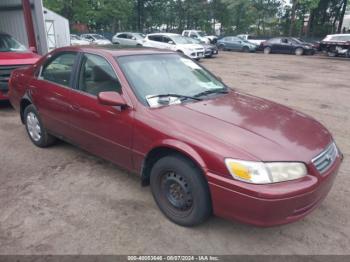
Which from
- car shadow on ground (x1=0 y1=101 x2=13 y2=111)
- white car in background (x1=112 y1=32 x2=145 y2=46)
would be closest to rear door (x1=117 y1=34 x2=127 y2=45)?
white car in background (x1=112 y1=32 x2=145 y2=46)

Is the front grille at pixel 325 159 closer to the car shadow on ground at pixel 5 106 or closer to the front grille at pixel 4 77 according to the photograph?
the front grille at pixel 4 77

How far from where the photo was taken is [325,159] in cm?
301

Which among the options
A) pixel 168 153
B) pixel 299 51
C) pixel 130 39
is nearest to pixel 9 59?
pixel 168 153

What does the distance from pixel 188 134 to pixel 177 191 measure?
0.58 meters

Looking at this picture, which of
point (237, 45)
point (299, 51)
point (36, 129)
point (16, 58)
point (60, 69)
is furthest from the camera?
point (237, 45)

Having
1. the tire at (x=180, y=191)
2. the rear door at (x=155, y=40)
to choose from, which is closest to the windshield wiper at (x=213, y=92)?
the tire at (x=180, y=191)

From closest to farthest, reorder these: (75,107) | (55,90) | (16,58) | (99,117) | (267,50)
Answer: (99,117), (75,107), (55,90), (16,58), (267,50)

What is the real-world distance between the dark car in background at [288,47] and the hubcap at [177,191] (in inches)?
1006

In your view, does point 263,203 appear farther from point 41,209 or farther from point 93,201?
point 41,209

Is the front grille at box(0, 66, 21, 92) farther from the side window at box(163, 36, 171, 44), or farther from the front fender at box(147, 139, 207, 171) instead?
the side window at box(163, 36, 171, 44)

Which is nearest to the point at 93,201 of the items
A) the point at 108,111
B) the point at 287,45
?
the point at 108,111

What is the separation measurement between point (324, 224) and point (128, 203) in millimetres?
1995

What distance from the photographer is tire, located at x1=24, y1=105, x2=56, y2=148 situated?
488 cm

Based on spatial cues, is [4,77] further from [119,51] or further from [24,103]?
[119,51]
